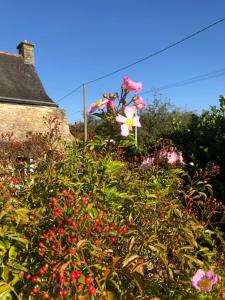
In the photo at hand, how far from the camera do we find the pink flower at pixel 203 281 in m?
1.95

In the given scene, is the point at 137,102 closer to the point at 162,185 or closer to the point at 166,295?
the point at 162,185

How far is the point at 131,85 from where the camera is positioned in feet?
9.26

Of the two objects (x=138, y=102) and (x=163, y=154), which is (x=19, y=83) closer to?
(x=163, y=154)

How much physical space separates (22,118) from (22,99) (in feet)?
3.49

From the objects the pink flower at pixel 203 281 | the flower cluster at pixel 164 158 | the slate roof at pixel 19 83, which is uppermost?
the slate roof at pixel 19 83

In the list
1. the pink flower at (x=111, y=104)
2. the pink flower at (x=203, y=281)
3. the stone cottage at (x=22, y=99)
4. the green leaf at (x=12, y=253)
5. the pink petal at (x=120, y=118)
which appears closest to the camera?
the pink flower at (x=203, y=281)

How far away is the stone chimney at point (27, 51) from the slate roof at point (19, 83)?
0.26 metres

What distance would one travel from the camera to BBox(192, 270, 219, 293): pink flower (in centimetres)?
195

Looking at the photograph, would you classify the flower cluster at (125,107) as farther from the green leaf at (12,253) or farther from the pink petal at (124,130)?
the green leaf at (12,253)

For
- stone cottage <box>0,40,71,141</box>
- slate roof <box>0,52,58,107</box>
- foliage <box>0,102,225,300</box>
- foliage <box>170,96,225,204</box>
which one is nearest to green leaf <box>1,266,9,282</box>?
foliage <box>0,102,225,300</box>

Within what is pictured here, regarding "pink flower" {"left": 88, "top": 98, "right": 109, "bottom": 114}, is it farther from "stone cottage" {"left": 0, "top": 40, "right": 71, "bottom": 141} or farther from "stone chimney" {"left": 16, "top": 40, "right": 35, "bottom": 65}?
"stone chimney" {"left": 16, "top": 40, "right": 35, "bottom": 65}

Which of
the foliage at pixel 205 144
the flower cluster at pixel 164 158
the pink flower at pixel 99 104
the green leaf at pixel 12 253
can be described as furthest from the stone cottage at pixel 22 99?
the green leaf at pixel 12 253

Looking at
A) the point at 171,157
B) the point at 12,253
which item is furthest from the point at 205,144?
the point at 12,253

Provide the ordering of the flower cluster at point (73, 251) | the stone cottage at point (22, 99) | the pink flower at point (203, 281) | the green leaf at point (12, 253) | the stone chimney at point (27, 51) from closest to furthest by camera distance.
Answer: the flower cluster at point (73, 251) < the pink flower at point (203, 281) < the green leaf at point (12, 253) < the stone cottage at point (22, 99) < the stone chimney at point (27, 51)
